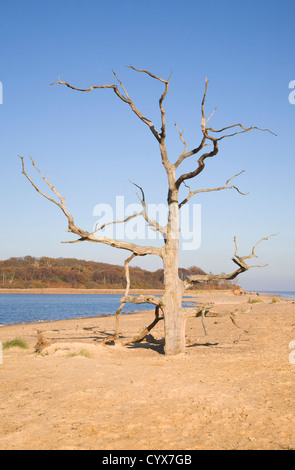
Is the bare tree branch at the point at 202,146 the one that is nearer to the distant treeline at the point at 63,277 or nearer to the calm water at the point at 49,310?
the calm water at the point at 49,310

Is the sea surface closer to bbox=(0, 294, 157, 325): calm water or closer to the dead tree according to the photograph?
bbox=(0, 294, 157, 325): calm water

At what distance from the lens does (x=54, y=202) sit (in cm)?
984

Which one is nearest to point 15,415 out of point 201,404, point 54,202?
point 201,404

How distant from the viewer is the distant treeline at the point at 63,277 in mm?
103000

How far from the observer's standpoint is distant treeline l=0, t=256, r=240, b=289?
10300 centimetres

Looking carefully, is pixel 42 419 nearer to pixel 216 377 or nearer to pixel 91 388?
pixel 91 388

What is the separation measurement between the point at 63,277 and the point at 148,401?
10793 centimetres

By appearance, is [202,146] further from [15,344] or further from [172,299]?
[15,344]

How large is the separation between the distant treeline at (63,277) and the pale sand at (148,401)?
86000mm

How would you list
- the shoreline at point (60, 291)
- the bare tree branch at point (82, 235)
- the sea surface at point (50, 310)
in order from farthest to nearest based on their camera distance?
1. the shoreline at point (60, 291)
2. the sea surface at point (50, 310)
3. the bare tree branch at point (82, 235)

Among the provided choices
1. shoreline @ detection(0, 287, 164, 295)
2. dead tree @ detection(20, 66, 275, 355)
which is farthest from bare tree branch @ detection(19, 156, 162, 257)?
shoreline @ detection(0, 287, 164, 295)

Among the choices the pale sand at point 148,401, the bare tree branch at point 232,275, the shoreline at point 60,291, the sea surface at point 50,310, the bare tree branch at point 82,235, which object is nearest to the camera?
the pale sand at point 148,401

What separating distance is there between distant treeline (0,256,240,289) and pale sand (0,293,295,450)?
282 feet

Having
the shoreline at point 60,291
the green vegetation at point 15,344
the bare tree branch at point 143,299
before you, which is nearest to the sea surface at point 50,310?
the green vegetation at point 15,344
